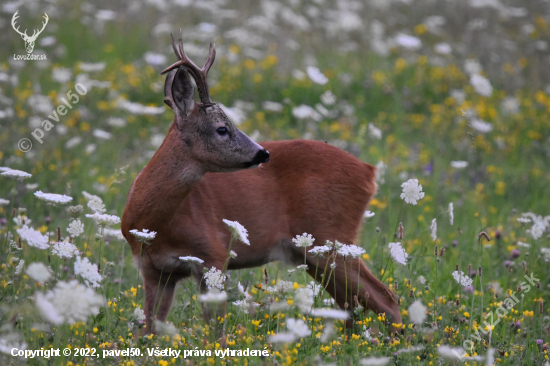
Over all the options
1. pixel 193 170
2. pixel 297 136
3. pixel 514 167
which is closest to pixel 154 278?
pixel 193 170

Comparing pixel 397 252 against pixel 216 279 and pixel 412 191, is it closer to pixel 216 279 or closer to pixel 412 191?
pixel 412 191

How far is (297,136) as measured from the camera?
27.5 ft

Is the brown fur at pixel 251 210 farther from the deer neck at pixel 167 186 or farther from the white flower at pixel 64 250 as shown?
the white flower at pixel 64 250

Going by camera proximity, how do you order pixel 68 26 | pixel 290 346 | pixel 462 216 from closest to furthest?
pixel 290 346, pixel 462 216, pixel 68 26

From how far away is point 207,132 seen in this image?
3.82 m

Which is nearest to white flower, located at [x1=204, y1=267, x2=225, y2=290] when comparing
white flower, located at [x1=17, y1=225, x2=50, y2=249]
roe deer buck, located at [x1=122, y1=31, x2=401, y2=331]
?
roe deer buck, located at [x1=122, y1=31, x2=401, y2=331]

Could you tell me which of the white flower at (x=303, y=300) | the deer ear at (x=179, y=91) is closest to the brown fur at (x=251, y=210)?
the deer ear at (x=179, y=91)

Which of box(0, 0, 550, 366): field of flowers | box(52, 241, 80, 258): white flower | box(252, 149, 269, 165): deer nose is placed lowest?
box(0, 0, 550, 366): field of flowers

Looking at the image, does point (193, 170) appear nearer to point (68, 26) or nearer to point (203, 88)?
point (203, 88)

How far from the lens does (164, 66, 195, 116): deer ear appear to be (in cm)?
379

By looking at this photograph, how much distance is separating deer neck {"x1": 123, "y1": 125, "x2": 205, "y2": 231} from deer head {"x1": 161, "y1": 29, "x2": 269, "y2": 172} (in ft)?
0.14

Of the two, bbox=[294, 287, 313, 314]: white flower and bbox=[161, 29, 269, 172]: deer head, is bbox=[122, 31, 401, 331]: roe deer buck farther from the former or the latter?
bbox=[294, 287, 313, 314]: white flower

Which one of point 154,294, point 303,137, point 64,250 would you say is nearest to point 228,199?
Result: point 154,294

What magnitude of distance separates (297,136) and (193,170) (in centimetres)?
461
